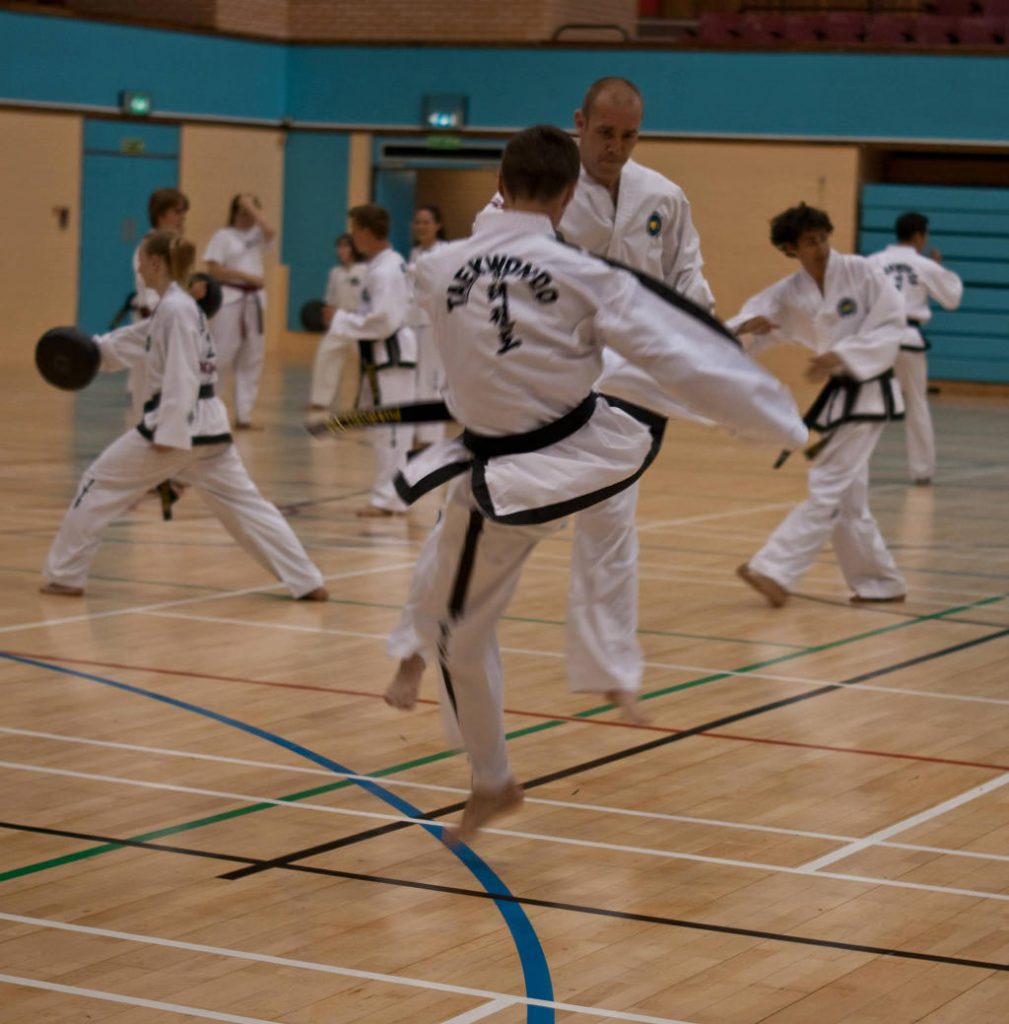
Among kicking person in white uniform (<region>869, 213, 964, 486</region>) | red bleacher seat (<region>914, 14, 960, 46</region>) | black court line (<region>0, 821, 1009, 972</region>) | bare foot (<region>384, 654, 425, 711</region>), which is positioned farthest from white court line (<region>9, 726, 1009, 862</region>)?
red bleacher seat (<region>914, 14, 960, 46</region>)

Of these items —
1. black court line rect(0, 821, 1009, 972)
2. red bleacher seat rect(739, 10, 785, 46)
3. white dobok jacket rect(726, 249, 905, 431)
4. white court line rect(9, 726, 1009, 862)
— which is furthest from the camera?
red bleacher seat rect(739, 10, 785, 46)

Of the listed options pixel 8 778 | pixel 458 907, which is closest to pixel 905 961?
pixel 458 907

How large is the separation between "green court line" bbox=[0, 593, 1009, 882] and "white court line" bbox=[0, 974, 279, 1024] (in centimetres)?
67

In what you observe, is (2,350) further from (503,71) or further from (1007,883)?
(1007,883)

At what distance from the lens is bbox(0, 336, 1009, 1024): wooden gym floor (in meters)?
3.83

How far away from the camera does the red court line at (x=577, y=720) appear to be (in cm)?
577

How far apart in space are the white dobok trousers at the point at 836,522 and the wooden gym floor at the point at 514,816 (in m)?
0.24

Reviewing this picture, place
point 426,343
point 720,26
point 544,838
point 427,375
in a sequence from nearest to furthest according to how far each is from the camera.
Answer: point 544,838
point 426,343
point 427,375
point 720,26

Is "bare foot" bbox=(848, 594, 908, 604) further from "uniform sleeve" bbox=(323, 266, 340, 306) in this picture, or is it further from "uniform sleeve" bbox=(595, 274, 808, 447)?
"uniform sleeve" bbox=(323, 266, 340, 306)

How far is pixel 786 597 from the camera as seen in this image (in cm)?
849

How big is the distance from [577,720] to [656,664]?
944 mm

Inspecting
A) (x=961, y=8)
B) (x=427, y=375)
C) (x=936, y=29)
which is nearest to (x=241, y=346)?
(x=427, y=375)

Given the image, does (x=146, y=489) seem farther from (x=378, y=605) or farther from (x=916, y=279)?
(x=916, y=279)

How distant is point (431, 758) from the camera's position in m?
5.70
